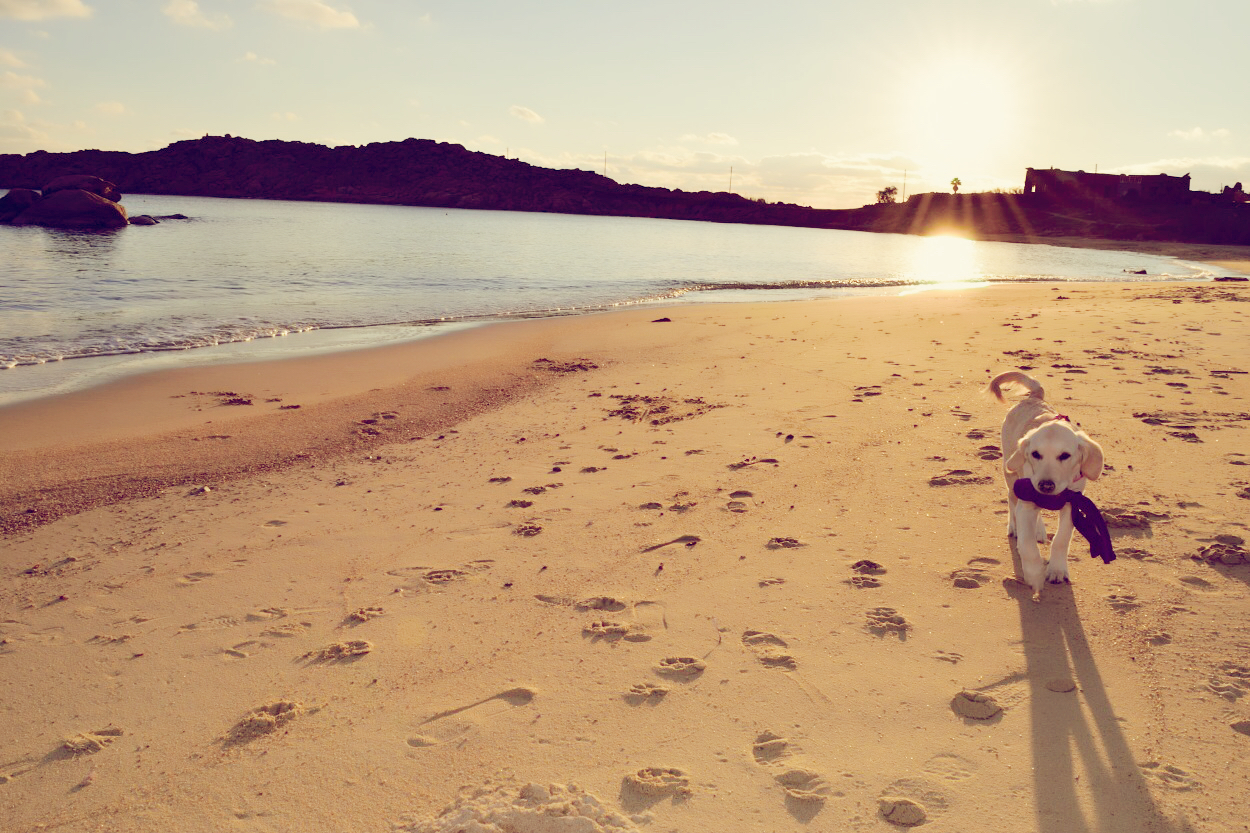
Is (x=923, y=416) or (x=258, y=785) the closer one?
(x=258, y=785)

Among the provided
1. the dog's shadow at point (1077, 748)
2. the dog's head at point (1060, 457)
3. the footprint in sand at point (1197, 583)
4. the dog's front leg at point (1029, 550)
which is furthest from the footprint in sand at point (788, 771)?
the footprint in sand at point (1197, 583)

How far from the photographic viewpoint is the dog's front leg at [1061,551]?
4.07m

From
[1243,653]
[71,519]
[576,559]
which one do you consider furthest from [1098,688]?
[71,519]

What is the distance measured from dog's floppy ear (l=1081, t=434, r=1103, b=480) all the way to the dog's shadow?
75cm

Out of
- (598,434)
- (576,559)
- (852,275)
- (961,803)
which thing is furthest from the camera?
(852,275)

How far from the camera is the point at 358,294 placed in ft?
67.4

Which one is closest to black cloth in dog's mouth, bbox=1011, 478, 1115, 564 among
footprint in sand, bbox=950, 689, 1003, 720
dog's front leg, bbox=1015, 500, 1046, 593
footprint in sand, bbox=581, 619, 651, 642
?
dog's front leg, bbox=1015, 500, 1046, 593

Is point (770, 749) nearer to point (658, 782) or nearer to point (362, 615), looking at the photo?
point (658, 782)

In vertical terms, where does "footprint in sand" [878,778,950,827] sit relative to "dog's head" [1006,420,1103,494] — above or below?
below

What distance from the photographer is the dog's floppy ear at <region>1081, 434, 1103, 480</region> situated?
3893mm

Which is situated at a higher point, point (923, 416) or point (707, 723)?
point (923, 416)

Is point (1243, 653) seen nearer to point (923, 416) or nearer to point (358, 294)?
point (923, 416)

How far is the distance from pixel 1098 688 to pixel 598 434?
4684 millimetres

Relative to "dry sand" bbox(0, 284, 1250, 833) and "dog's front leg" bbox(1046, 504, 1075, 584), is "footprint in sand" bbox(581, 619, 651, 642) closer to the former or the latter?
"dry sand" bbox(0, 284, 1250, 833)
